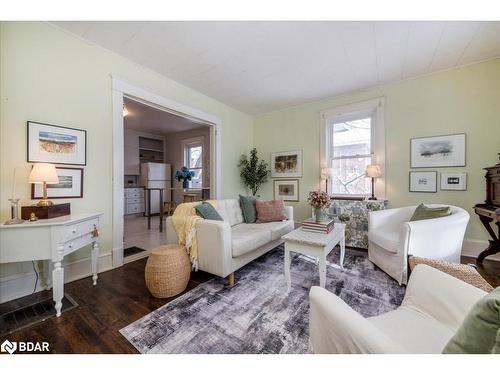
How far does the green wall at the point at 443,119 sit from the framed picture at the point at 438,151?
0.07 m

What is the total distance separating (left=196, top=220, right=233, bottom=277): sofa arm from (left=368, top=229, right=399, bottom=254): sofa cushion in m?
1.68

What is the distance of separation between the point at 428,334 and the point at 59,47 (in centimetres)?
368

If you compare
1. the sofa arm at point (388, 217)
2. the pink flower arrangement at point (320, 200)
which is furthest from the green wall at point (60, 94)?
the sofa arm at point (388, 217)

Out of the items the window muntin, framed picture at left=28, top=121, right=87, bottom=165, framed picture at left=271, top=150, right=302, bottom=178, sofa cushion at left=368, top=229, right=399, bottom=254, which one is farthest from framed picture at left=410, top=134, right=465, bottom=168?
framed picture at left=28, top=121, right=87, bottom=165

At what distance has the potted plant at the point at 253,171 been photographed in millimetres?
4504

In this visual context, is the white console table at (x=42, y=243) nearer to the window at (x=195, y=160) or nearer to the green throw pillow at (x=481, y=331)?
the green throw pillow at (x=481, y=331)

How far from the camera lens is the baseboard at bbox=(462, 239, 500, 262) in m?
2.71

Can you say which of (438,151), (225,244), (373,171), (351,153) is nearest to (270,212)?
(225,244)

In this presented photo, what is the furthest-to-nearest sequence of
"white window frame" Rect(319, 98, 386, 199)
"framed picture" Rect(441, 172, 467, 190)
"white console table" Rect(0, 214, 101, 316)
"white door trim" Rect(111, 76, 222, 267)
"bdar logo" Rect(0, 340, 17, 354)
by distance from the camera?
"white window frame" Rect(319, 98, 386, 199), "framed picture" Rect(441, 172, 467, 190), "white door trim" Rect(111, 76, 222, 267), "white console table" Rect(0, 214, 101, 316), "bdar logo" Rect(0, 340, 17, 354)

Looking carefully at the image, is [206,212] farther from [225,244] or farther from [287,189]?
[287,189]

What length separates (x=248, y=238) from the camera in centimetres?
226

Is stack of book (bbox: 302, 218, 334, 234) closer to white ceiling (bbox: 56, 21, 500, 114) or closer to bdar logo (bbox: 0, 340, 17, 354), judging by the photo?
white ceiling (bbox: 56, 21, 500, 114)
